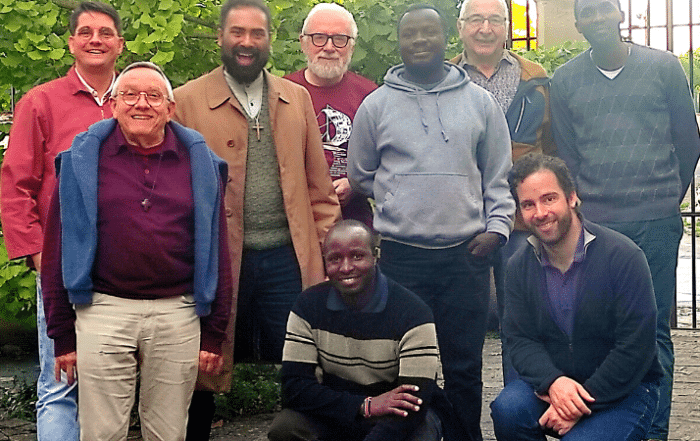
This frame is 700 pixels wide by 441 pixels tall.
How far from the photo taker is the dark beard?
4324mm

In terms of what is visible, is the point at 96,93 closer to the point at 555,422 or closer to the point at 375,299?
the point at 375,299

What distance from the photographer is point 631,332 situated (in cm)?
374

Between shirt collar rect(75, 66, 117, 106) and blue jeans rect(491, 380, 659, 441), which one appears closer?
blue jeans rect(491, 380, 659, 441)

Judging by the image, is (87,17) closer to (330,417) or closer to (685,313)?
(330,417)

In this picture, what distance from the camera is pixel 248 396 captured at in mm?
6145

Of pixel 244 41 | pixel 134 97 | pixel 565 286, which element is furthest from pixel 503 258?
pixel 134 97

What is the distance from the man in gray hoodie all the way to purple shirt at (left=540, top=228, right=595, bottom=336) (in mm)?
441

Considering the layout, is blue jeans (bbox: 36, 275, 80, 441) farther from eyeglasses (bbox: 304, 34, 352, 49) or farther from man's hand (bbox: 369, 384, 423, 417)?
eyeglasses (bbox: 304, 34, 352, 49)

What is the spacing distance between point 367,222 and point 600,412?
1.53 meters

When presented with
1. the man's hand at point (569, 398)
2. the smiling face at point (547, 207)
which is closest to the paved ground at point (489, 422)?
the man's hand at point (569, 398)

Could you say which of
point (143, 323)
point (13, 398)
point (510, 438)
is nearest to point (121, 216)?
point (143, 323)

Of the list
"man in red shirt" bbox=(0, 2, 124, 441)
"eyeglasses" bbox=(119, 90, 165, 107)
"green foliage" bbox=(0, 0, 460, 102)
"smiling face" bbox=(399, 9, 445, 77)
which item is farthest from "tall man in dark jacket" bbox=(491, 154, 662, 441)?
"green foliage" bbox=(0, 0, 460, 102)

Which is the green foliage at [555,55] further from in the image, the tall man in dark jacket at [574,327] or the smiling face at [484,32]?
the tall man in dark jacket at [574,327]

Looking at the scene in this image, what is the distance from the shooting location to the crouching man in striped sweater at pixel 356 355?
3.86 metres
